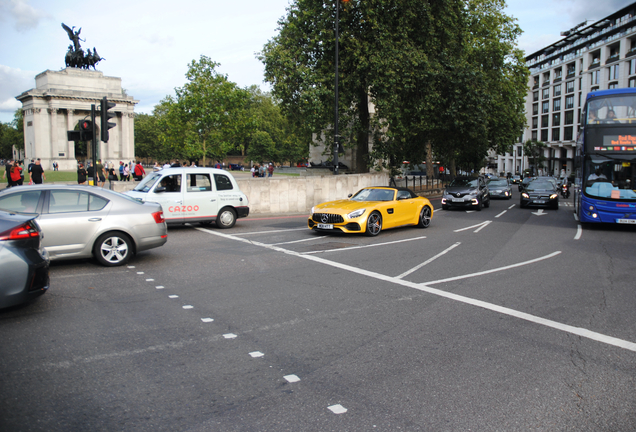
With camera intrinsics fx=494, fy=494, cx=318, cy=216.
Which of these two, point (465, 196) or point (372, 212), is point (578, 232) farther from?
point (465, 196)

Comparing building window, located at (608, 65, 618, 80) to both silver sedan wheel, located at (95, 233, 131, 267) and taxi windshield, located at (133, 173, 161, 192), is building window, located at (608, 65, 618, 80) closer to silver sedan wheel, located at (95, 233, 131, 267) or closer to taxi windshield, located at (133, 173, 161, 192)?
taxi windshield, located at (133, 173, 161, 192)

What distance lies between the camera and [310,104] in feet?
88.9

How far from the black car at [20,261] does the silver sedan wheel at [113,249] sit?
2.79m

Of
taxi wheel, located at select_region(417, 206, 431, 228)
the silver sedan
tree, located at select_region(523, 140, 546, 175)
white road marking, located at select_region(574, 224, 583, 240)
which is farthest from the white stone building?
the silver sedan

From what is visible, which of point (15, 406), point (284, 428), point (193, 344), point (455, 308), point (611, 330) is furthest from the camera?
point (455, 308)

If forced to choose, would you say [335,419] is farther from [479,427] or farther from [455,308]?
[455,308]

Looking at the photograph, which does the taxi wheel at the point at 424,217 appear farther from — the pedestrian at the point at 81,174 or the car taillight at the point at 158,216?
the pedestrian at the point at 81,174

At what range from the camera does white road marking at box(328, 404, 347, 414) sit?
3.64m

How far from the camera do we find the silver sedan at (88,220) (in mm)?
8320

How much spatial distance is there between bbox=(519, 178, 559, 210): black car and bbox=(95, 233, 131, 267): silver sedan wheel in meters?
20.5

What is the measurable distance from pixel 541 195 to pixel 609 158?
8.68 meters

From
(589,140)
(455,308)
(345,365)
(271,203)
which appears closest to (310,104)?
(271,203)

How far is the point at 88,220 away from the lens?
866 cm

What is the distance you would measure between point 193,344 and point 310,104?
23314mm
